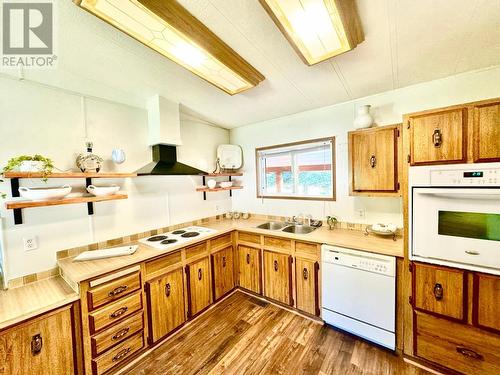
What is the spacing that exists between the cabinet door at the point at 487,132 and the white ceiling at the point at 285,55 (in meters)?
0.51

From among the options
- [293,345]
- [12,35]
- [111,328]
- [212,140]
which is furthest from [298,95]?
[111,328]

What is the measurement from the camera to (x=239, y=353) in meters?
1.82

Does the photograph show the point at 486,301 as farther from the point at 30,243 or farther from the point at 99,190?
the point at 30,243

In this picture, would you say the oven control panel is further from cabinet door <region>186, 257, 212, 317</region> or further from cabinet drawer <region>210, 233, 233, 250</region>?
cabinet door <region>186, 257, 212, 317</region>

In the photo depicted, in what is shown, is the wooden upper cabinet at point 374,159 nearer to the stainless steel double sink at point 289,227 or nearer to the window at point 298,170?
the window at point 298,170

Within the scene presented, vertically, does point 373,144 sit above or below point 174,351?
above

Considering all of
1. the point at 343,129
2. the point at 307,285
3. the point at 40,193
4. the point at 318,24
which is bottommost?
the point at 307,285

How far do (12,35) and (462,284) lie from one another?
3438mm

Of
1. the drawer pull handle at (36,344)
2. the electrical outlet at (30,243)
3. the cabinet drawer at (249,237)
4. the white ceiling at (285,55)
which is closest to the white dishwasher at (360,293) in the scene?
the cabinet drawer at (249,237)

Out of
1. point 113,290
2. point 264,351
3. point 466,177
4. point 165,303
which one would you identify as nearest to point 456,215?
point 466,177

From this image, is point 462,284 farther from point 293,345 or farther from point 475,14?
point 475,14

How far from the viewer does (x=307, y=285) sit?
223cm

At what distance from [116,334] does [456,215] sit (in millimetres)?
2762

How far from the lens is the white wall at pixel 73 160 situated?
5.20 ft
